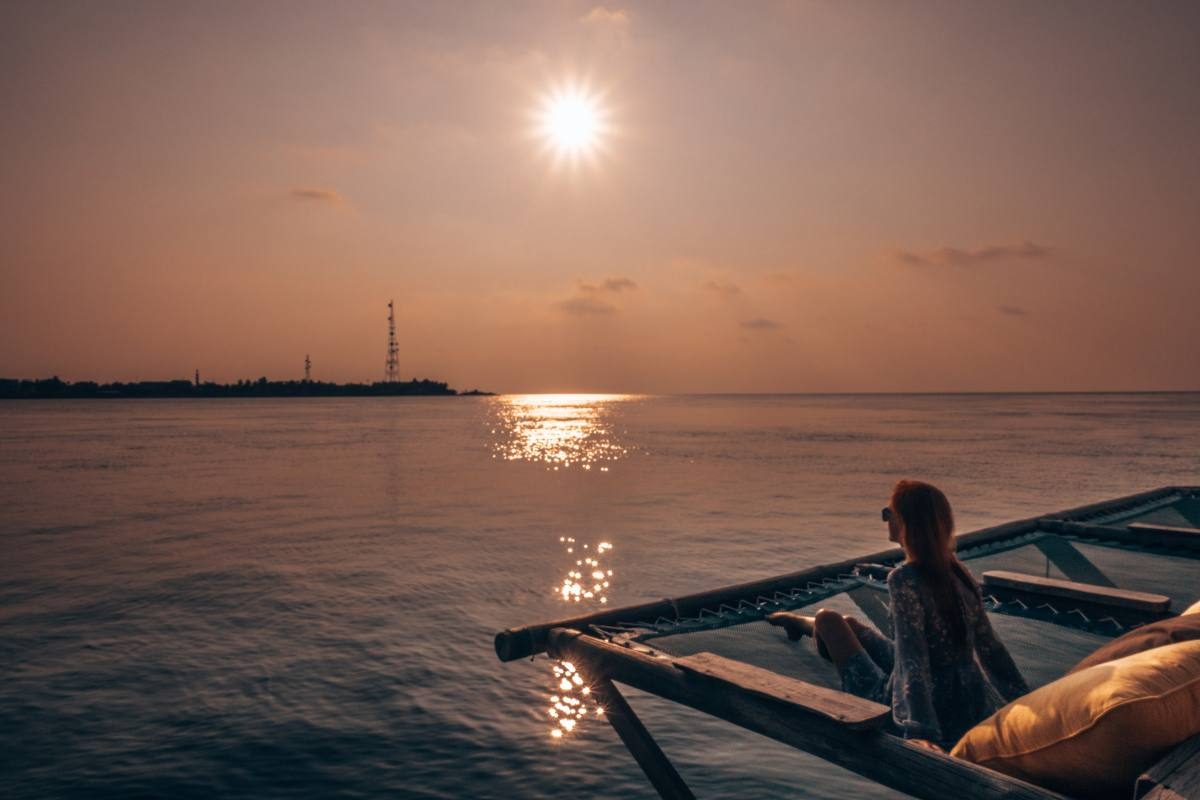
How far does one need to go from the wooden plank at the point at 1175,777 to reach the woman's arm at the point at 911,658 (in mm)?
1685

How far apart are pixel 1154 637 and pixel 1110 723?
109 centimetres

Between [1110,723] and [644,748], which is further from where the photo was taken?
[644,748]

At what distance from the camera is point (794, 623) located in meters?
10.2

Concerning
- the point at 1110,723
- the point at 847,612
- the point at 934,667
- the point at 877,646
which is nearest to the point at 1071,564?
the point at 847,612

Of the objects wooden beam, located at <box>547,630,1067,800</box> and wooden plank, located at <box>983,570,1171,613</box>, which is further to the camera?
wooden plank, located at <box>983,570,1171,613</box>

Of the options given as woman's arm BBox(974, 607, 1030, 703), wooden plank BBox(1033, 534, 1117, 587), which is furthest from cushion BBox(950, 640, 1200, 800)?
wooden plank BBox(1033, 534, 1117, 587)

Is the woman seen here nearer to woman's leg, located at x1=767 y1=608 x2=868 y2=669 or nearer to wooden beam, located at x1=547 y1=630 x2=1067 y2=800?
wooden beam, located at x1=547 y1=630 x2=1067 y2=800

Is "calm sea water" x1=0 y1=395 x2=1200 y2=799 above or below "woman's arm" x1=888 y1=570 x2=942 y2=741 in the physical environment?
below

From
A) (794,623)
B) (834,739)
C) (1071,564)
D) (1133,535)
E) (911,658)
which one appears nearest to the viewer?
(834,739)

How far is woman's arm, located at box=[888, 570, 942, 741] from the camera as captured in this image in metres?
5.11

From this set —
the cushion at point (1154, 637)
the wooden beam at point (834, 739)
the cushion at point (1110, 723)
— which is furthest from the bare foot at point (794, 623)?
the cushion at point (1110, 723)

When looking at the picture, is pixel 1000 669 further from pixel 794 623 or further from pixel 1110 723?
pixel 794 623

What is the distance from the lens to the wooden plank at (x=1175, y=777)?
10.7ft

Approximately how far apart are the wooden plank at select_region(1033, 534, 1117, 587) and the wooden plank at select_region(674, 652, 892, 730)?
403 inches
